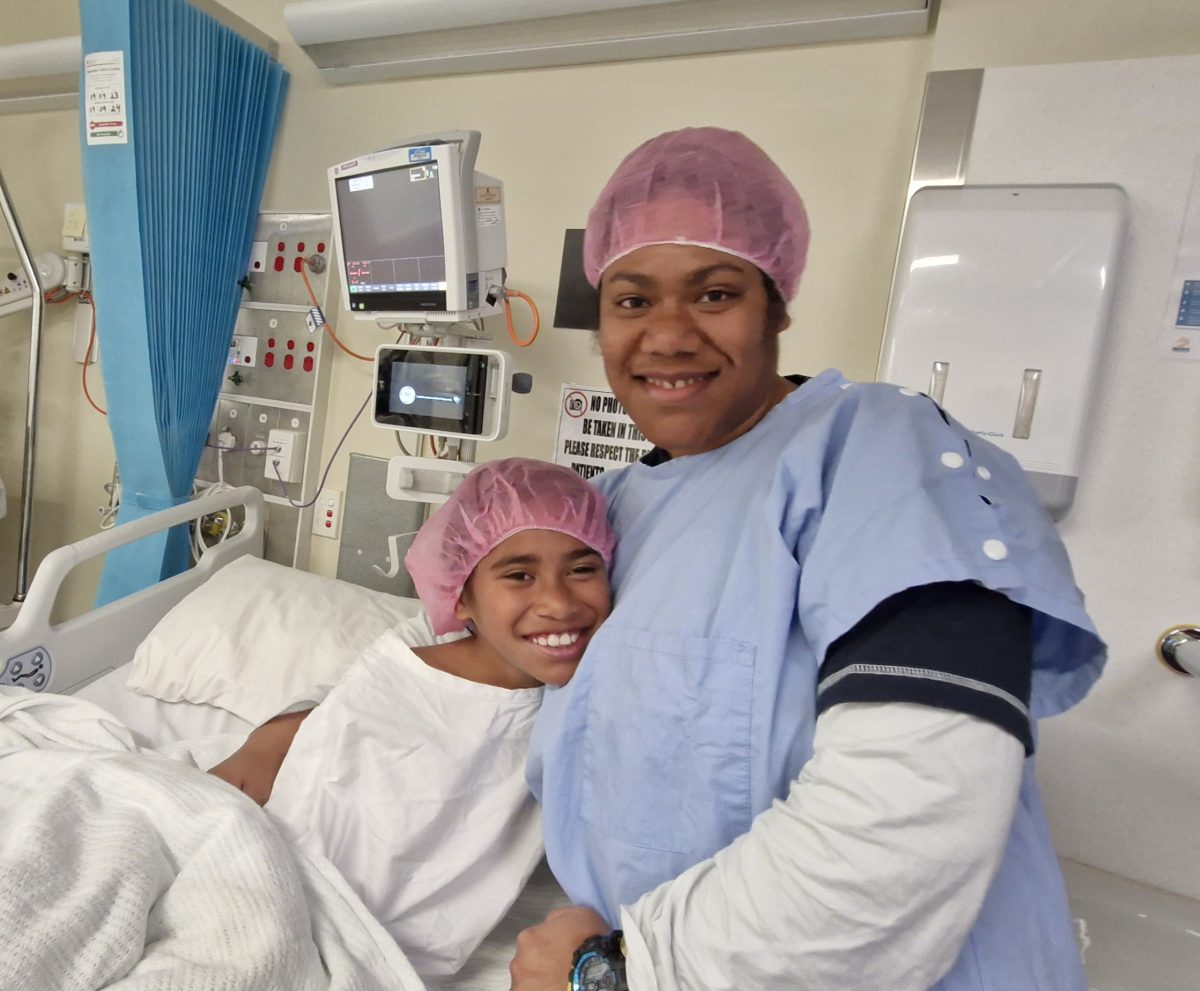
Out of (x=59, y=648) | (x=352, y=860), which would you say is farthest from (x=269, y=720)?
(x=59, y=648)

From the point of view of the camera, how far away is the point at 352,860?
3.28ft

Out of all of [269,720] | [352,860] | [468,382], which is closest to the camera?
[352,860]

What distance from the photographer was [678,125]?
1807mm

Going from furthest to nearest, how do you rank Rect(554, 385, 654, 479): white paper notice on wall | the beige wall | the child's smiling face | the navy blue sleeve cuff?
Rect(554, 385, 654, 479): white paper notice on wall < the beige wall < the child's smiling face < the navy blue sleeve cuff

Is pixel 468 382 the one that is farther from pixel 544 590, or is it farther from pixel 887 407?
pixel 887 407

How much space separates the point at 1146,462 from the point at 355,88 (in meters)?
2.23

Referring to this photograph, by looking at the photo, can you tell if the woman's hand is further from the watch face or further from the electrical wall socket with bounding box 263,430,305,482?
the electrical wall socket with bounding box 263,430,305,482

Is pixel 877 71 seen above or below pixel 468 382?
above

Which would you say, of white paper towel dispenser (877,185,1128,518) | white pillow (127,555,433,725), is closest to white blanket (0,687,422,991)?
white pillow (127,555,433,725)

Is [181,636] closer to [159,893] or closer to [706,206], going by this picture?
[159,893]

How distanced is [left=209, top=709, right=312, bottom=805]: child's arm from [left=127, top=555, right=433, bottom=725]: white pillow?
33 cm

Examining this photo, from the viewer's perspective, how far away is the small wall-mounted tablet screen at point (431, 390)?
1.55 metres

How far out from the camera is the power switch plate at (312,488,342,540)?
7.34ft

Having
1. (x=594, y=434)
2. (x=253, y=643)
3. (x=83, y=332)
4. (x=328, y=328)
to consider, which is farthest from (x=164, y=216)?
(x=594, y=434)
